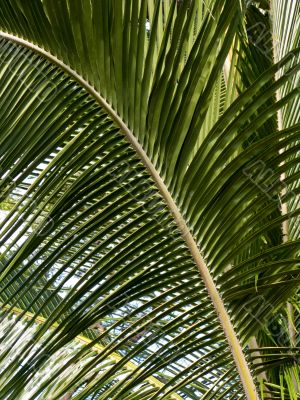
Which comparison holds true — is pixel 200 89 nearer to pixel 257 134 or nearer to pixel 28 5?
pixel 28 5

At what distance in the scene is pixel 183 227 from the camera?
100cm

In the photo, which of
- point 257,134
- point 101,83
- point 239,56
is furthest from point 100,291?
point 239,56

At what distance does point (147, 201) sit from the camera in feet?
3.38

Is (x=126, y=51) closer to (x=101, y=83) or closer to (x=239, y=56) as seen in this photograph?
(x=101, y=83)

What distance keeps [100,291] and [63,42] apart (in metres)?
Answer: 0.38

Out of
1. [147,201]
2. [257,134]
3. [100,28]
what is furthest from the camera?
[257,134]

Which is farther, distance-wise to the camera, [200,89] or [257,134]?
[257,134]

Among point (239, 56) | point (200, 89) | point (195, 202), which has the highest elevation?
point (239, 56)

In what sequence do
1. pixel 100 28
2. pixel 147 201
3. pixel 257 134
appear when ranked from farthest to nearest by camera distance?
pixel 257 134 → pixel 147 201 → pixel 100 28

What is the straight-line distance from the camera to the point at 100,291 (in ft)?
3.38

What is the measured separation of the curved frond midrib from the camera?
99cm

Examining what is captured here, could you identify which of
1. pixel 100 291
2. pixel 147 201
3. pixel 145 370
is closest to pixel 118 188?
pixel 147 201

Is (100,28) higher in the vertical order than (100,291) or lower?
A: higher

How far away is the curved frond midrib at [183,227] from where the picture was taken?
99cm
